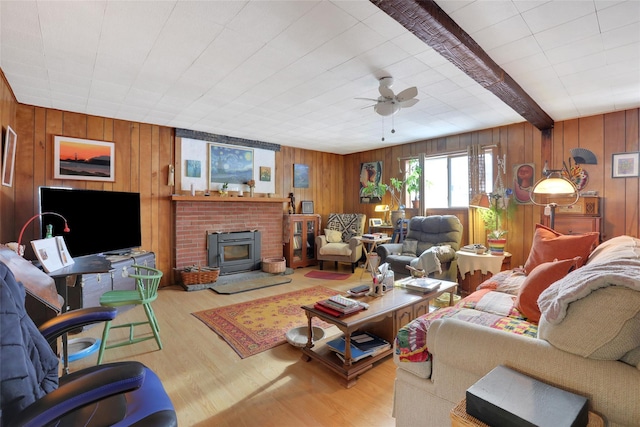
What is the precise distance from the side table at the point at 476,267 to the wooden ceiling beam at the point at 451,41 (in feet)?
6.00

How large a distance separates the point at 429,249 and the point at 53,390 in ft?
12.9

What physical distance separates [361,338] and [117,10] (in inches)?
109

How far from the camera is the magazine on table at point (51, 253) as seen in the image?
2279 mm

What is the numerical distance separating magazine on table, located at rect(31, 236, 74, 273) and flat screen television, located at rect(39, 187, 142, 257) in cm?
58

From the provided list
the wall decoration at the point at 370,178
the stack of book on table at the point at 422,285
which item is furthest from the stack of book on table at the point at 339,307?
the wall decoration at the point at 370,178

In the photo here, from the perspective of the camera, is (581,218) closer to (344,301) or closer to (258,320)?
(344,301)

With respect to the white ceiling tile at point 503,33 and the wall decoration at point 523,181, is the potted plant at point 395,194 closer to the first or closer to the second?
the wall decoration at point 523,181

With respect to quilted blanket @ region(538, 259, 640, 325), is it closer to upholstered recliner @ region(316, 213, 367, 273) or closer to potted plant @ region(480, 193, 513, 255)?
potted plant @ region(480, 193, 513, 255)

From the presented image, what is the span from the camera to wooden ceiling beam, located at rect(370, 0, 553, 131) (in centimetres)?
163

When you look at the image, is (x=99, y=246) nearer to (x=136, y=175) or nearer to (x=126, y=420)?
(x=136, y=175)

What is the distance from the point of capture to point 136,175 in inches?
170

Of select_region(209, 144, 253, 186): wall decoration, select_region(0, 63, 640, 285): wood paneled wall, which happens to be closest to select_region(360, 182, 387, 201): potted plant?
select_region(0, 63, 640, 285): wood paneled wall

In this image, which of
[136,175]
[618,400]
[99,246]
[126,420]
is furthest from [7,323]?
[136,175]

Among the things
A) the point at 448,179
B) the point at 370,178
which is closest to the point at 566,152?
the point at 448,179
